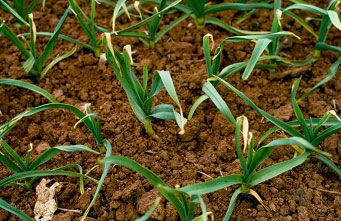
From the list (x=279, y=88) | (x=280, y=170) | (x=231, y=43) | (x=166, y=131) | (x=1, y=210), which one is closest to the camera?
(x=280, y=170)

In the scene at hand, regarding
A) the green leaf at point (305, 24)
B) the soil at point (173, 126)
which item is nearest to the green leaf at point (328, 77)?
the soil at point (173, 126)

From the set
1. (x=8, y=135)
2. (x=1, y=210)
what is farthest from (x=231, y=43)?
(x=1, y=210)

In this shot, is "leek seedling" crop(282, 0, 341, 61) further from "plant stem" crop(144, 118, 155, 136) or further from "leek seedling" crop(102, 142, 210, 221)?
"leek seedling" crop(102, 142, 210, 221)

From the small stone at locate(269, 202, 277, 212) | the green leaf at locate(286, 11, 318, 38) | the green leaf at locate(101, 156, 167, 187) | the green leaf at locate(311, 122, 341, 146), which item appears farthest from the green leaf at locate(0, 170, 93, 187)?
the green leaf at locate(286, 11, 318, 38)

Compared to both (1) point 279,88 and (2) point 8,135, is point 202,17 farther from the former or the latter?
(2) point 8,135

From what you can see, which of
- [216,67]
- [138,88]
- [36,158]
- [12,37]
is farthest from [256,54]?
[12,37]

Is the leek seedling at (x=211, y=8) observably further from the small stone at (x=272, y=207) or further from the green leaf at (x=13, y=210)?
the green leaf at (x=13, y=210)

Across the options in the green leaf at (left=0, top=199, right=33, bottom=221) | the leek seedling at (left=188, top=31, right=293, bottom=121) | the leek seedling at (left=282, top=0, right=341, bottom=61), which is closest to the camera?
the green leaf at (left=0, top=199, right=33, bottom=221)
